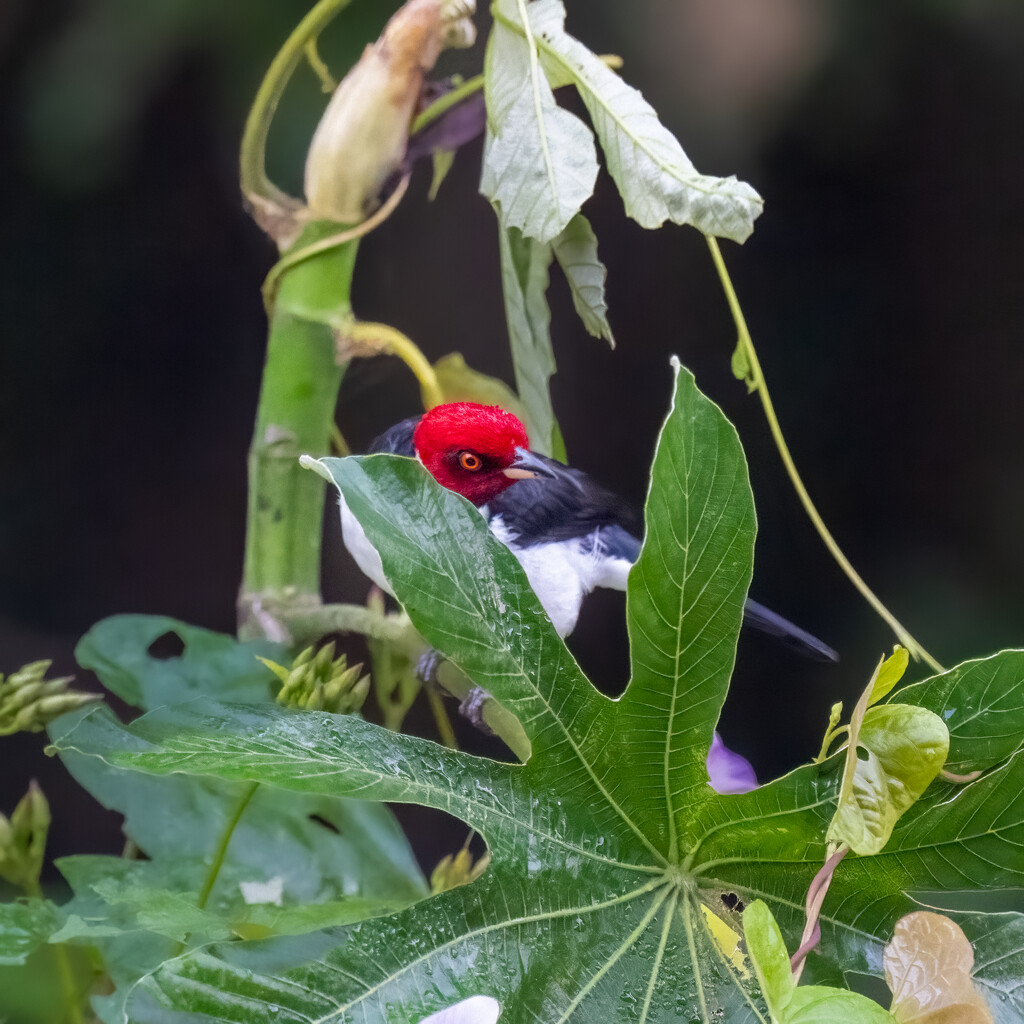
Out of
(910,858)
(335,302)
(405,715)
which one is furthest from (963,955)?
(335,302)

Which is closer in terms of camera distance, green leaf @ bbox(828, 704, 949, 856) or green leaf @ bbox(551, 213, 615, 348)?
green leaf @ bbox(828, 704, 949, 856)

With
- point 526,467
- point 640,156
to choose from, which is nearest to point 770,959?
point 526,467

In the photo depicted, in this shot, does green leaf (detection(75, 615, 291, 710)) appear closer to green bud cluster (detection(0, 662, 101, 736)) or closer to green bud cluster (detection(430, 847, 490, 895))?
green bud cluster (detection(0, 662, 101, 736))

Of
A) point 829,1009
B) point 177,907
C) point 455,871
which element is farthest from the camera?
point 455,871

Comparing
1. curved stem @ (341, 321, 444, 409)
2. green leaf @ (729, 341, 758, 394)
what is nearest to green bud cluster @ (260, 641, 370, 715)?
curved stem @ (341, 321, 444, 409)

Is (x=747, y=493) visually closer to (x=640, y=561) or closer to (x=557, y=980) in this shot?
(x=640, y=561)

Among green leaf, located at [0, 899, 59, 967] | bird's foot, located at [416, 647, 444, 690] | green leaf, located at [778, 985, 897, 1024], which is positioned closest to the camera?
green leaf, located at [778, 985, 897, 1024]

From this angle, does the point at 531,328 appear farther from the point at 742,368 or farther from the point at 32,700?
the point at 32,700
